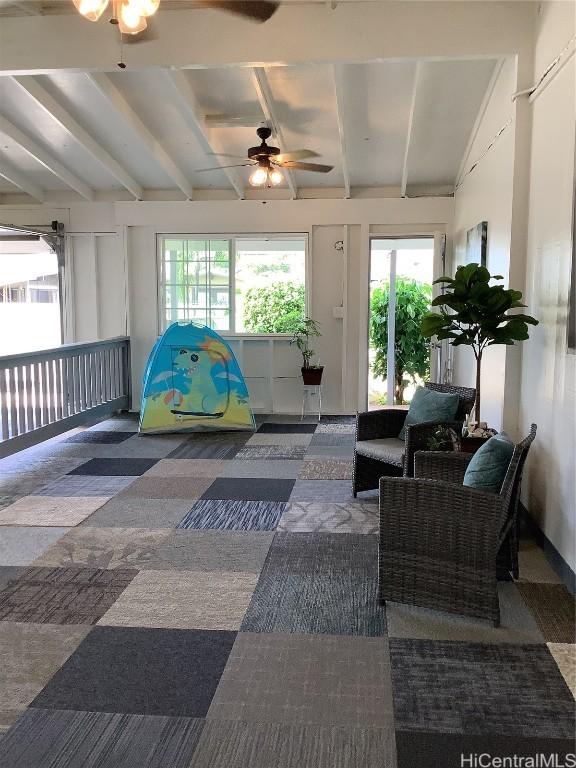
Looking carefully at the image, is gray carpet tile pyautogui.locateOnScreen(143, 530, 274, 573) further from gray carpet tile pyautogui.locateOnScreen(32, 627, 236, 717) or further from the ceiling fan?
the ceiling fan

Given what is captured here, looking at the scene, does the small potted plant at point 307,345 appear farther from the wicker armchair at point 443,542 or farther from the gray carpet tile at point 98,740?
the gray carpet tile at point 98,740

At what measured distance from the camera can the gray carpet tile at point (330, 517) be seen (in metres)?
3.71

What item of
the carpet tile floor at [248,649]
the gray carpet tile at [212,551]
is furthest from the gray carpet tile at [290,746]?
the gray carpet tile at [212,551]

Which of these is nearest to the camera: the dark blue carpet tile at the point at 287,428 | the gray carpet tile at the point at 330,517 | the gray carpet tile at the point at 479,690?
the gray carpet tile at the point at 479,690

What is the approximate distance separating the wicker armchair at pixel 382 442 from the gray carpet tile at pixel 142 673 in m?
1.84

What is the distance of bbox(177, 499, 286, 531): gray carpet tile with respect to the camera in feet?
12.3

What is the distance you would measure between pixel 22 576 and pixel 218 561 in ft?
3.13

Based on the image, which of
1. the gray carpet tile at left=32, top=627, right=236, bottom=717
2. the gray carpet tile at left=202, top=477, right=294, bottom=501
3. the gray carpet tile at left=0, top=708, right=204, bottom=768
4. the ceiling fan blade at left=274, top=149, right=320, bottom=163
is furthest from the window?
the gray carpet tile at left=0, top=708, right=204, bottom=768

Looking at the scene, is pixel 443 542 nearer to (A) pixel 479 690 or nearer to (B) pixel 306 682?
(A) pixel 479 690

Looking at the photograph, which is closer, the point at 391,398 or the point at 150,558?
the point at 150,558

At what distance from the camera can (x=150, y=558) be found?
10.8ft

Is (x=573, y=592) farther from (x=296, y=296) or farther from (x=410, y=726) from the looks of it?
(x=296, y=296)

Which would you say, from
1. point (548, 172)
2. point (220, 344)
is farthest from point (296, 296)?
point (548, 172)

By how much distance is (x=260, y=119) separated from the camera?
543 cm
